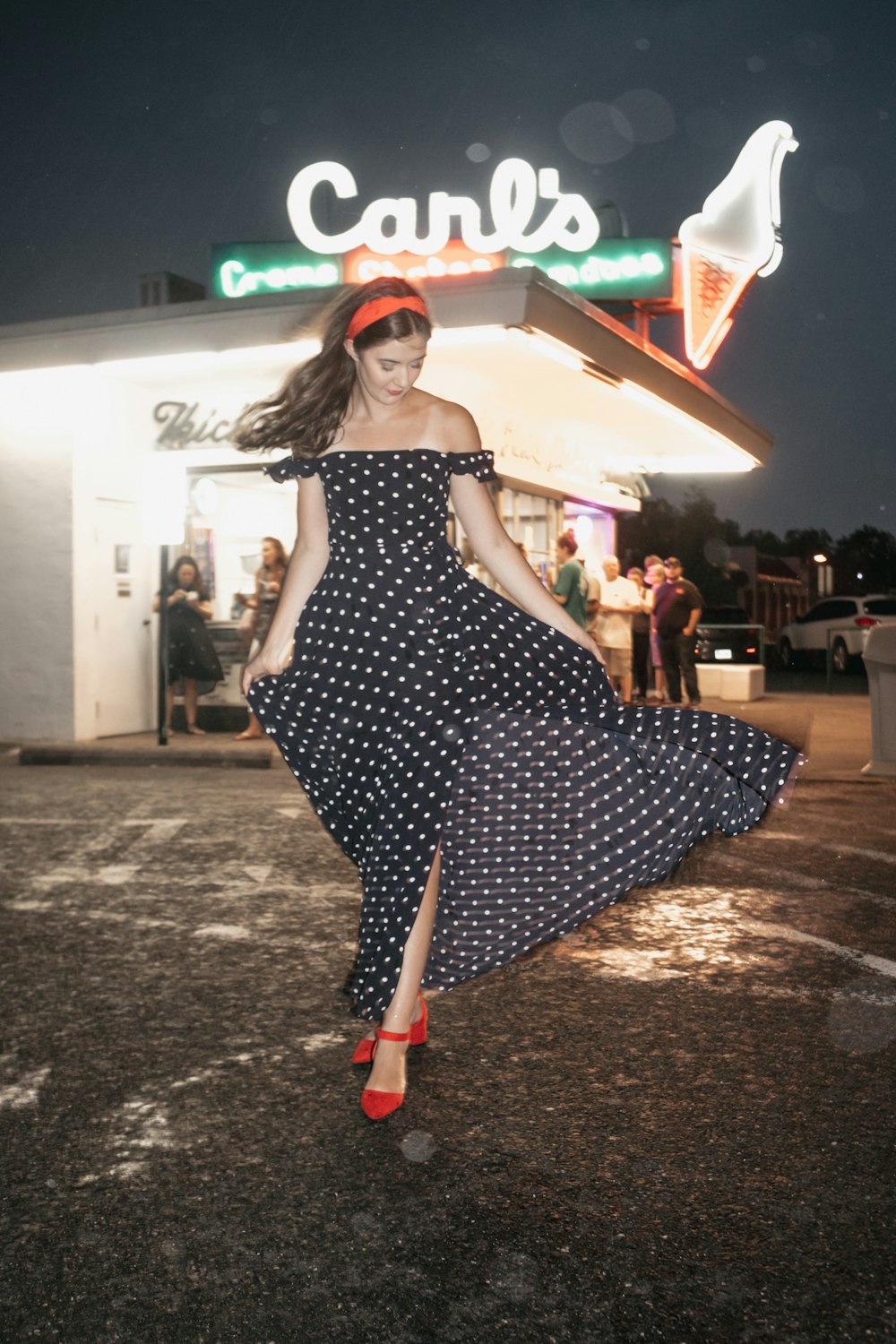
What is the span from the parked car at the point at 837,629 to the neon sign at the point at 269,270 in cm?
1570

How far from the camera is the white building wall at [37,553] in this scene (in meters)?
12.9

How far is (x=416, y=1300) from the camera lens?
7.70 feet

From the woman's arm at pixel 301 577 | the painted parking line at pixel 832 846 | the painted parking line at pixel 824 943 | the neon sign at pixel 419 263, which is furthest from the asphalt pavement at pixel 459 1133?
Answer: the neon sign at pixel 419 263

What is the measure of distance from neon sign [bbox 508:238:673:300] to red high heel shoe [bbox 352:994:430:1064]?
1621 centimetres

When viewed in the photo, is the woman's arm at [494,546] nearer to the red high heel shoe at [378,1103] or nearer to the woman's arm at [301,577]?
the woman's arm at [301,577]

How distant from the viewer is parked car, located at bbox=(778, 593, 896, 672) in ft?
97.2

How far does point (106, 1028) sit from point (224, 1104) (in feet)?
2.47

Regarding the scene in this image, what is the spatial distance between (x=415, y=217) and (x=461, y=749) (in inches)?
495

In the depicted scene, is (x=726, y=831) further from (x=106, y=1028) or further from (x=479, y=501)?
(x=106, y=1028)

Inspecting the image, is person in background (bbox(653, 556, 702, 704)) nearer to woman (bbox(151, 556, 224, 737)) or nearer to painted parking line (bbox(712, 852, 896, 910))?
woman (bbox(151, 556, 224, 737))

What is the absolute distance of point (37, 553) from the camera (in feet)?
42.6

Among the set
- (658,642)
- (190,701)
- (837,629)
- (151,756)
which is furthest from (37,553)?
(837,629)

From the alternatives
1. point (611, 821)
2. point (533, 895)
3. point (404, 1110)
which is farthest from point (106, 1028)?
point (611, 821)

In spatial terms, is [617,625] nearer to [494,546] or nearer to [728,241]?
[728,241]
